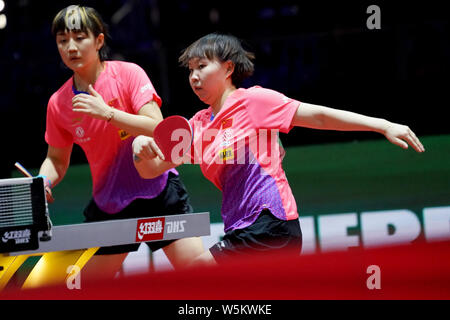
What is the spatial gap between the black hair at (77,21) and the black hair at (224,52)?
501mm

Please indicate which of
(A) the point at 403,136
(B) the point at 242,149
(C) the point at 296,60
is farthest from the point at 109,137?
(C) the point at 296,60

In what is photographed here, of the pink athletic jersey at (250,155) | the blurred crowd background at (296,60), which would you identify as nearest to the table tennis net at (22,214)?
the pink athletic jersey at (250,155)

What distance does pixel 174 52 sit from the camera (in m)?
4.80

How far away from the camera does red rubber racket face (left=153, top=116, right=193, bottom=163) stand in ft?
7.64

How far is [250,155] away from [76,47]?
3.03 ft

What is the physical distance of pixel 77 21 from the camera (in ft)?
9.35

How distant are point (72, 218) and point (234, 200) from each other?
2.18 metres

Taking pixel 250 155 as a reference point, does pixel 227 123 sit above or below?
above

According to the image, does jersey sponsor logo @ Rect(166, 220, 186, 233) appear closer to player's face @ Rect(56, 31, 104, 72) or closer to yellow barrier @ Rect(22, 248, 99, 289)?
yellow barrier @ Rect(22, 248, 99, 289)

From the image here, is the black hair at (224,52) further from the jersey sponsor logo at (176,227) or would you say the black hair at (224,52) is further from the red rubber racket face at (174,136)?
the jersey sponsor logo at (176,227)

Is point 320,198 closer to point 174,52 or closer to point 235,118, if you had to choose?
point 174,52

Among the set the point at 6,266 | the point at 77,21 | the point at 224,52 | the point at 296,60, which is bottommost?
the point at 6,266

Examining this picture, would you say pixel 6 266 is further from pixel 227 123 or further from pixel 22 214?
pixel 227 123
